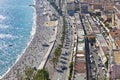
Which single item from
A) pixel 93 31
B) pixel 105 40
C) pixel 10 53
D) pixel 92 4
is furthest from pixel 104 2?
pixel 10 53

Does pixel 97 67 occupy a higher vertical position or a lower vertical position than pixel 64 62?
higher

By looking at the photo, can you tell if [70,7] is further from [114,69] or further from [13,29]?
[114,69]

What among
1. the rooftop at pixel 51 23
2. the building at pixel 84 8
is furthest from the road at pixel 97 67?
the building at pixel 84 8

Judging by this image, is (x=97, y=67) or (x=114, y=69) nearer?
(x=114, y=69)

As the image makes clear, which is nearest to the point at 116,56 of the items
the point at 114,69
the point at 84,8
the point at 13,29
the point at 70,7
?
the point at 114,69

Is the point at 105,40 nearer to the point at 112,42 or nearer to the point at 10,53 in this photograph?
the point at 112,42

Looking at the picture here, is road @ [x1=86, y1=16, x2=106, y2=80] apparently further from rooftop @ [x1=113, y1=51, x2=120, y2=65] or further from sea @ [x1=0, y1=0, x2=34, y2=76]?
sea @ [x1=0, y1=0, x2=34, y2=76]

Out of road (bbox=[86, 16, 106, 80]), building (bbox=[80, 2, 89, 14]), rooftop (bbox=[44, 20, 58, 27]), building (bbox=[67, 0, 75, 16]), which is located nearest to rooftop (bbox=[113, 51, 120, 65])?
road (bbox=[86, 16, 106, 80])
